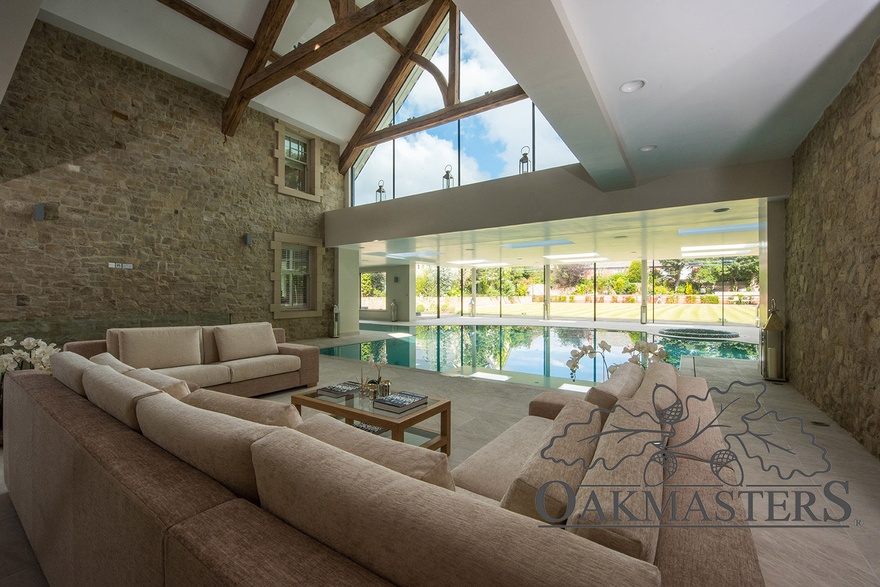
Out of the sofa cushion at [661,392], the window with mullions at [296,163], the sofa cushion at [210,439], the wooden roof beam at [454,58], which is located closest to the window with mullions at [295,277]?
the window with mullions at [296,163]

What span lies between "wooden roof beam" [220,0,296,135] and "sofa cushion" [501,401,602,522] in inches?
304

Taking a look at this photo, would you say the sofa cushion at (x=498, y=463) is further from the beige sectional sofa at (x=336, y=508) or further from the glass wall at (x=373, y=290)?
the glass wall at (x=373, y=290)

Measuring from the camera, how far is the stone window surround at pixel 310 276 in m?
8.07

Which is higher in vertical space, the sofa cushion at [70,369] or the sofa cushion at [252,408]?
the sofa cushion at [70,369]

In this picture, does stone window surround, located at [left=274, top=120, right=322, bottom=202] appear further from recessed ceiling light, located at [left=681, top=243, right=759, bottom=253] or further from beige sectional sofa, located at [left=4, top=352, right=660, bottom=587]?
recessed ceiling light, located at [left=681, top=243, right=759, bottom=253]

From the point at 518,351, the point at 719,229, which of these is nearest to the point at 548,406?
the point at 518,351

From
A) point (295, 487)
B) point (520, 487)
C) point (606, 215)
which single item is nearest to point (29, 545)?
point (295, 487)

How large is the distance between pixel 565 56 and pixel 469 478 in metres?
2.51

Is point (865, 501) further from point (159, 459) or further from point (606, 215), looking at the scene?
point (606, 215)

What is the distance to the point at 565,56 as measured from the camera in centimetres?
238

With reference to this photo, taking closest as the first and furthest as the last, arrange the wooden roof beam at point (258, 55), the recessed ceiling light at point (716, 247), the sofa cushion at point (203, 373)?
the sofa cushion at point (203, 373) < the wooden roof beam at point (258, 55) < the recessed ceiling light at point (716, 247)

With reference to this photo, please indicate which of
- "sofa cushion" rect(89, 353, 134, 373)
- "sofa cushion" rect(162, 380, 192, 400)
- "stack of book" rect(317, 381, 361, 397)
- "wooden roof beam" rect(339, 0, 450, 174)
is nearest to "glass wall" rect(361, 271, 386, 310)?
"wooden roof beam" rect(339, 0, 450, 174)

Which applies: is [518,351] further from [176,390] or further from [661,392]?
[176,390]

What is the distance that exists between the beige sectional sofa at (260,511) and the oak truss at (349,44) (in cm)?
591
